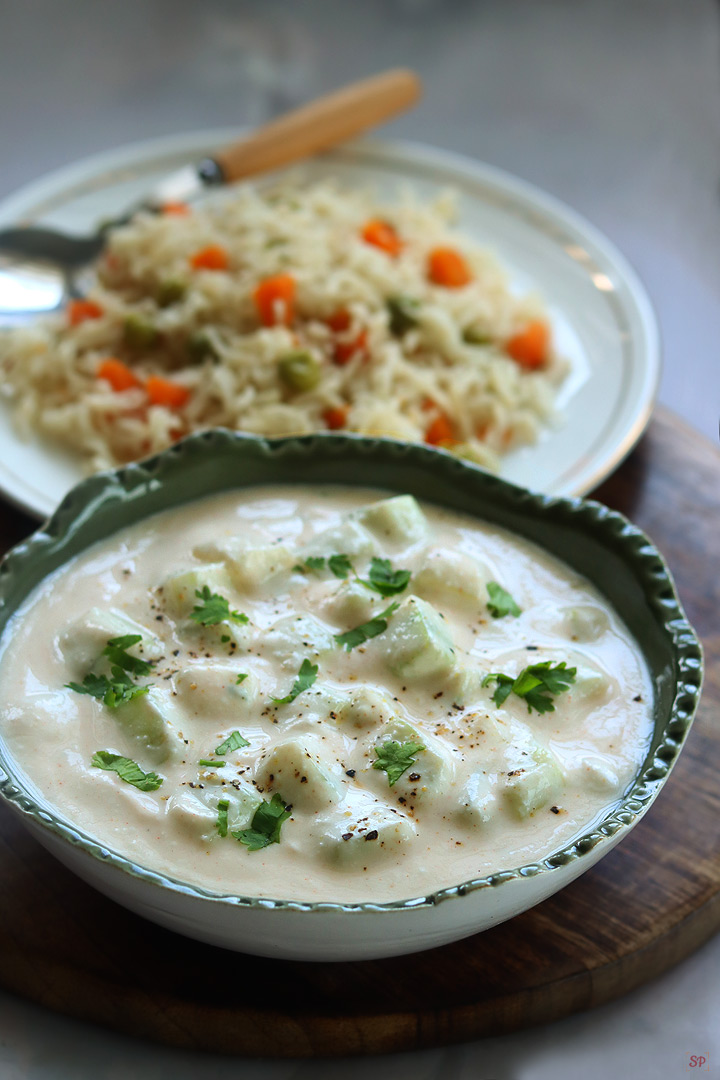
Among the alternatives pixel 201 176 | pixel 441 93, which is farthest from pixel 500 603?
pixel 441 93

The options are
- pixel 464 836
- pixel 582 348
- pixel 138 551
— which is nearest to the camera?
pixel 464 836

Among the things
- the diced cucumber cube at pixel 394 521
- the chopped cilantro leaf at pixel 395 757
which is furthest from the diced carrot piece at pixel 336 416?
the chopped cilantro leaf at pixel 395 757

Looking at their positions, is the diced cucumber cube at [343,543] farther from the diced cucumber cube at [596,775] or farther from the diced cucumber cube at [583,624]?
the diced cucumber cube at [596,775]

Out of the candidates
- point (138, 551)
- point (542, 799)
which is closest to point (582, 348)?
point (138, 551)

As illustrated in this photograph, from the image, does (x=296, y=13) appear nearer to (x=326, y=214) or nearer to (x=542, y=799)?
(x=326, y=214)

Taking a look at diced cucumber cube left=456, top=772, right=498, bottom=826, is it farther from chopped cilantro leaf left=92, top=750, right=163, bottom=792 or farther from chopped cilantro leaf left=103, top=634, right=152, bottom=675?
chopped cilantro leaf left=103, top=634, right=152, bottom=675

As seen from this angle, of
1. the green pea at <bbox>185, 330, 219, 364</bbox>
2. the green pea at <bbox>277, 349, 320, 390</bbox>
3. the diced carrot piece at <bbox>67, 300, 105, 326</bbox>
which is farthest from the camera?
the diced carrot piece at <bbox>67, 300, 105, 326</bbox>

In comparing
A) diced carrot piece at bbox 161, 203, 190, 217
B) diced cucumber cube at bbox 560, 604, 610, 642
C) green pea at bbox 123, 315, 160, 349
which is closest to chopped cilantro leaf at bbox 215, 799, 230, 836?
diced cucumber cube at bbox 560, 604, 610, 642
